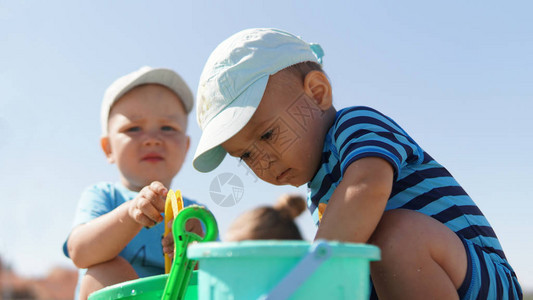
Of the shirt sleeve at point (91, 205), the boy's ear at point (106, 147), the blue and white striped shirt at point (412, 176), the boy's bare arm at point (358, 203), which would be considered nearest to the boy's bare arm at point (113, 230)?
the shirt sleeve at point (91, 205)

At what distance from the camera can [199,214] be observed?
1028 millimetres

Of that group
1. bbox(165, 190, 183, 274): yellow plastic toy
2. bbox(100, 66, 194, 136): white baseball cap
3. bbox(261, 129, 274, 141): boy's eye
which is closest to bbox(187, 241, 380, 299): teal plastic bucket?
bbox(165, 190, 183, 274): yellow plastic toy

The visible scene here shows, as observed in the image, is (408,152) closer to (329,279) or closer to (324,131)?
(324,131)

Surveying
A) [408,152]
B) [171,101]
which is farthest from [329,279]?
[171,101]

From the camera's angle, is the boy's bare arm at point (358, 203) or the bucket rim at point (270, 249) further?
the boy's bare arm at point (358, 203)

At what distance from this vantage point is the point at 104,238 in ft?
5.60

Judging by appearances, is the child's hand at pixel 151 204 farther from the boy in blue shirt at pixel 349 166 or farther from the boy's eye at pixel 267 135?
the boy's eye at pixel 267 135

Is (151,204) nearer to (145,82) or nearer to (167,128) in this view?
(167,128)

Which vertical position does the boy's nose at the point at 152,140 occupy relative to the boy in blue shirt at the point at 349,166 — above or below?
above

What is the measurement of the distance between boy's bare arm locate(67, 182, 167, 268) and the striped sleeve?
56 centimetres

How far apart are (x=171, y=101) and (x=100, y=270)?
102 centimetres

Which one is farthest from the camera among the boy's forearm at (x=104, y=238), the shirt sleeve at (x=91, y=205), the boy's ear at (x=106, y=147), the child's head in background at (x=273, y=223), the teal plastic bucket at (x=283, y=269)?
the child's head in background at (x=273, y=223)

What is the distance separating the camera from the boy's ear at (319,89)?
56.9 inches

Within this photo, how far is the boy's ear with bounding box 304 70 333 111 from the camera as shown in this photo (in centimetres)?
144
